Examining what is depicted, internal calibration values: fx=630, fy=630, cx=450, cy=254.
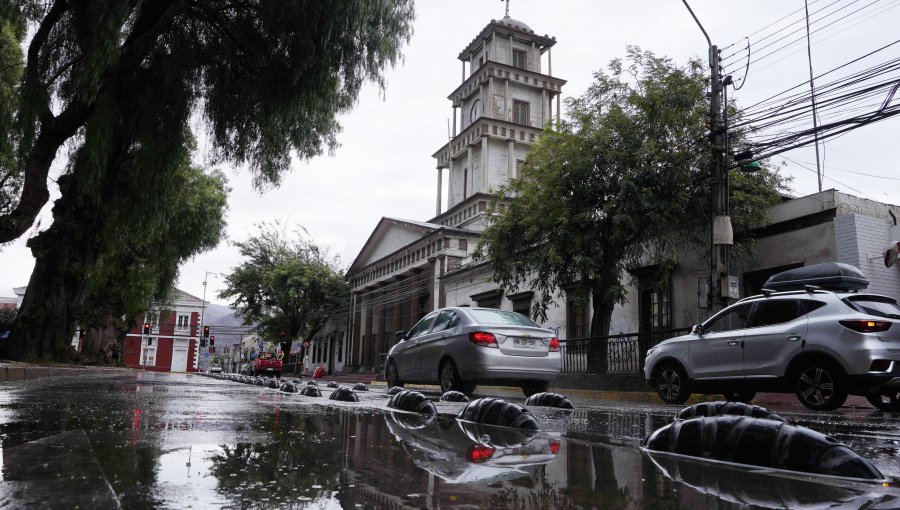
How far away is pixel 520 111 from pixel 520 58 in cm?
449

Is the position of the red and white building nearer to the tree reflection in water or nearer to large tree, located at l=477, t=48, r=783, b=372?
large tree, located at l=477, t=48, r=783, b=372

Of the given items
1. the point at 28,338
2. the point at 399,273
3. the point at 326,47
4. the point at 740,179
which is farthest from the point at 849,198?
the point at 399,273


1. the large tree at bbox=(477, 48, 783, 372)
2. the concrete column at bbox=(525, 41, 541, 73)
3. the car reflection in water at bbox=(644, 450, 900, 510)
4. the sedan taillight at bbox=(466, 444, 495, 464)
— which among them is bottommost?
the sedan taillight at bbox=(466, 444, 495, 464)

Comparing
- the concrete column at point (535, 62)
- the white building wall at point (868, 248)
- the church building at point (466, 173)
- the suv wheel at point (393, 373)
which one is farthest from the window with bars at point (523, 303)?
the concrete column at point (535, 62)

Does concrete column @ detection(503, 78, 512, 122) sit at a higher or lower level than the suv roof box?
higher

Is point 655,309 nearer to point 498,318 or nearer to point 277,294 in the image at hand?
point 498,318

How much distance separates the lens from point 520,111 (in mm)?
40062

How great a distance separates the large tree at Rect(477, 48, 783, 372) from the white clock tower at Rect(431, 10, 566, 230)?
17.8m

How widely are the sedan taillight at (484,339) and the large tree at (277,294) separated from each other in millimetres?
37986

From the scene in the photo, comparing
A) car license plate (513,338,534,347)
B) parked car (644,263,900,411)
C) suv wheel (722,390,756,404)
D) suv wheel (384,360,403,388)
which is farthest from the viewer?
suv wheel (384,360,403,388)

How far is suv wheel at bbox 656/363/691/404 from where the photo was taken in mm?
11062

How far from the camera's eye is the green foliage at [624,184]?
50.6ft

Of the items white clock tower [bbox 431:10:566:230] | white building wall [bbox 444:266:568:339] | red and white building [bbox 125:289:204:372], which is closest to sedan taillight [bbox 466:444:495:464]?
white building wall [bbox 444:266:568:339]

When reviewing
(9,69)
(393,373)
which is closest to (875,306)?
(393,373)
